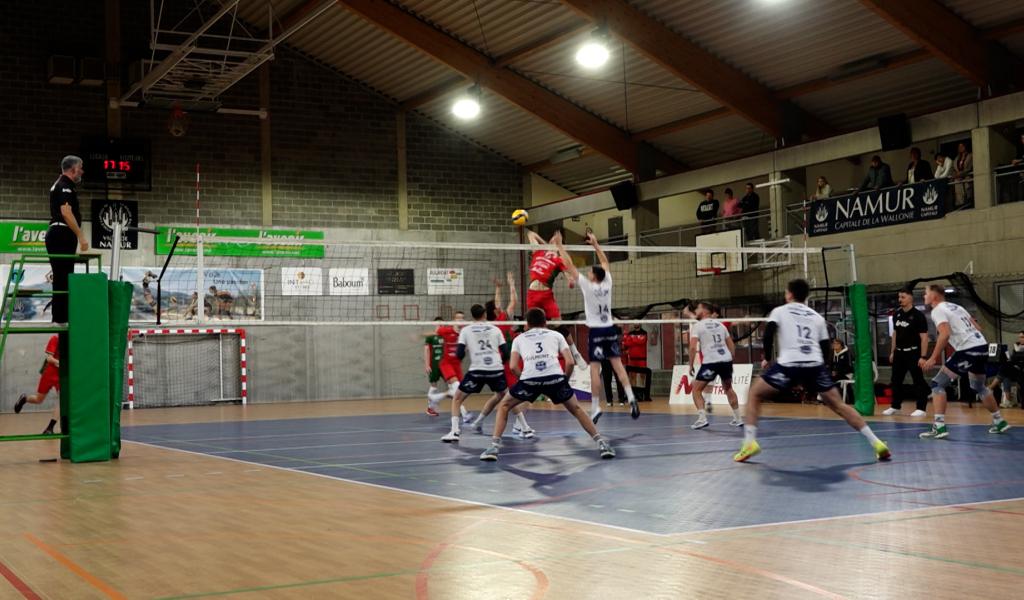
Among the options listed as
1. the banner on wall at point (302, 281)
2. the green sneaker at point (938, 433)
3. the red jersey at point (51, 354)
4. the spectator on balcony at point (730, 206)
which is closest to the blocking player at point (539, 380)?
the green sneaker at point (938, 433)

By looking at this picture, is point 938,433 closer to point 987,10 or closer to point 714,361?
point 714,361

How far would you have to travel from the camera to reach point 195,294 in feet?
87.4

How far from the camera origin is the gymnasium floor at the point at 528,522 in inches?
194

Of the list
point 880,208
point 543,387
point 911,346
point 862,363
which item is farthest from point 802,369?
point 880,208

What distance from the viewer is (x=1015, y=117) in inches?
776

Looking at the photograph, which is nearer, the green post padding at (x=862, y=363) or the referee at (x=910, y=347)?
the referee at (x=910, y=347)

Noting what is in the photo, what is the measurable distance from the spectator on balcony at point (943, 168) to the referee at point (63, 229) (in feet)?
52.8

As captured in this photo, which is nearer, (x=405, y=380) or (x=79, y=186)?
(x=79, y=186)

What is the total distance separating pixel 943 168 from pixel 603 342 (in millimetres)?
10855

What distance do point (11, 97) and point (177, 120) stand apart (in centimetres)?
399

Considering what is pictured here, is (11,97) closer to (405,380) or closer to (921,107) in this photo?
(405,380)

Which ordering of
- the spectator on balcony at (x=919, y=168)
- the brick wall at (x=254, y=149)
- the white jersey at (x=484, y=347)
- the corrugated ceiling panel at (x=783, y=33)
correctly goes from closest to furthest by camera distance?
the white jersey at (x=484, y=347), the corrugated ceiling panel at (x=783, y=33), the spectator on balcony at (x=919, y=168), the brick wall at (x=254, y=149)

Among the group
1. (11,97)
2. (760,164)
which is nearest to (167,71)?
(11,97)

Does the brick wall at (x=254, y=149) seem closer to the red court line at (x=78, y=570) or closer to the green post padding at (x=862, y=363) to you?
the green post padding at (x=862, y=363)
